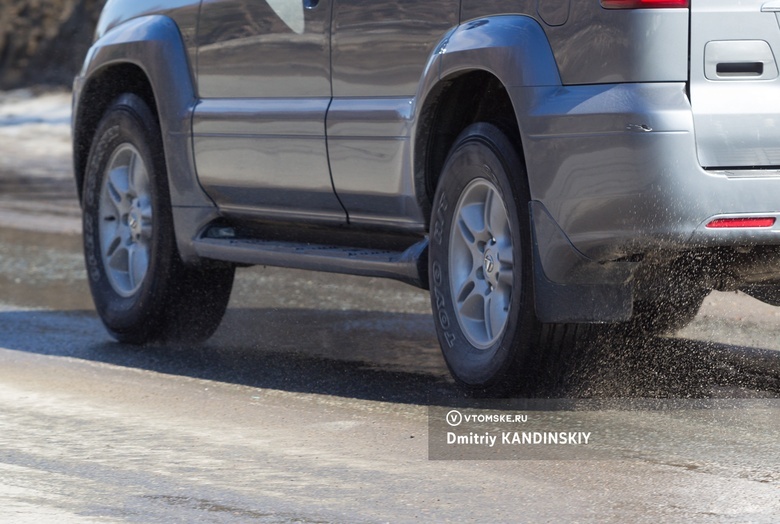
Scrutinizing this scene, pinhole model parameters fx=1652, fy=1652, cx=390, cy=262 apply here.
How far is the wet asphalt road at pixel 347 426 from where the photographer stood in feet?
13.5

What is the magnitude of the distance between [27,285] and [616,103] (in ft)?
16.6

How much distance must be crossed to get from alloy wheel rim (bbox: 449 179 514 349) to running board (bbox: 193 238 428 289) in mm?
229

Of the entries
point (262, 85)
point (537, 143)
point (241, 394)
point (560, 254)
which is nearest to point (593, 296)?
point (560, 254)

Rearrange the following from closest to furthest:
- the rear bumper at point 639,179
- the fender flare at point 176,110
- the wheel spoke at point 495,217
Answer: the rear bumper at point 639,179, the wheel spoke at point 495,217, the fender flare at point 176,110

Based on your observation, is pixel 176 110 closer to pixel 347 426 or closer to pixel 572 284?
pixel 347 426

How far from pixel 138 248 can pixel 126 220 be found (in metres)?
0.18

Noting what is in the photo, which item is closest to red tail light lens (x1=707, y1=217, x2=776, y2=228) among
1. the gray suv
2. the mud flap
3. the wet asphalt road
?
the gray suv

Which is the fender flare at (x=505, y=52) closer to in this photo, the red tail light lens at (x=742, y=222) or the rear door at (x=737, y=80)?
the rear door at (x=737, y=80)

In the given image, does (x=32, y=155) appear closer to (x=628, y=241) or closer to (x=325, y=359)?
(x=325, y=359)

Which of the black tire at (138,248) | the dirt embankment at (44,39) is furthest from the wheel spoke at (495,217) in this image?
the dirt embankment at (44,39)

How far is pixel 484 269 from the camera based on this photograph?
215 inches

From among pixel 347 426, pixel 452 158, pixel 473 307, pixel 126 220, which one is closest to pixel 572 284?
pixel 473 307

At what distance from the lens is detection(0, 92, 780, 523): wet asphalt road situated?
13.5 ft

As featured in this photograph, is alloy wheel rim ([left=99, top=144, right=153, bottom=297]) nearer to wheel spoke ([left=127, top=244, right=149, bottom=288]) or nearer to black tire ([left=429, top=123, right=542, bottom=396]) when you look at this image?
wheel spoke ([left=127, top=244, right=149, bottom=288])
